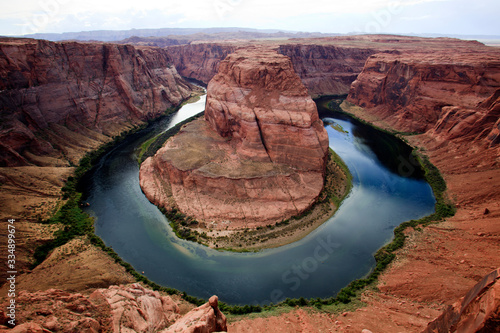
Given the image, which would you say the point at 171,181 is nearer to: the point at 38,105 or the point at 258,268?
the point at 258,268

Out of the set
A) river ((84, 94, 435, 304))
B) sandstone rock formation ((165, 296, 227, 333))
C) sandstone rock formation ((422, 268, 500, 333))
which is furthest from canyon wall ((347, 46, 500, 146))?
sandstone rock formation ((165, 296, 227, 333))

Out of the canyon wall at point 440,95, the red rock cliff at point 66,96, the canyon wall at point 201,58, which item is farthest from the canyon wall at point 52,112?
the canyon wall at point 440,95

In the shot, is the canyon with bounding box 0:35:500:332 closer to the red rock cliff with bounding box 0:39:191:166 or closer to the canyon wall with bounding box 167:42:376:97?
the red rock cliff with bounding box 0:39:191:166

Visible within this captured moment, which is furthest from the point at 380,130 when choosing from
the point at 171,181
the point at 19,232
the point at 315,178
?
the point at 19,232

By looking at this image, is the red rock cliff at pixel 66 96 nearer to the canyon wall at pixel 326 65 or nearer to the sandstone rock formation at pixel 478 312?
the sandstone rock formation at pixel 478 312

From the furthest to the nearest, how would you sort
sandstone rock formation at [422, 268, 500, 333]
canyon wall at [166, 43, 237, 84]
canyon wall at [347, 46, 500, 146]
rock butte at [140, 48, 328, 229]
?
canyon wall at [166, 43, 237, 84]
canyon wall at [347, 46, 500, 146]
rock butte at [140, 48, 328, 229]
sandstone rock formation at [422, 268, 500, 333]

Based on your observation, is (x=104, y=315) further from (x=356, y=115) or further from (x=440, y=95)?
(x=356, y=115)
